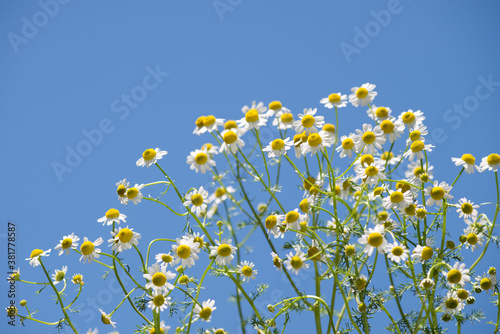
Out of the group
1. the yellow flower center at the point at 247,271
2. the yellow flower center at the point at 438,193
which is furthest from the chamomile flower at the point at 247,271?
the yellow flower center at the point at 438,193

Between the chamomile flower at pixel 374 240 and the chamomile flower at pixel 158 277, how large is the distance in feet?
1.67

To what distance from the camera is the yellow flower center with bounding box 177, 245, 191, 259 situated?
139 centimetres

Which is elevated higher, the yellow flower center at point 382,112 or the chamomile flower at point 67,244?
the yellow flower center at point 382,112

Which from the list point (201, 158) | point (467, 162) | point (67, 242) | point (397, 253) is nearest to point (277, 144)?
point (201, 158)

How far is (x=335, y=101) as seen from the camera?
156 centimetres

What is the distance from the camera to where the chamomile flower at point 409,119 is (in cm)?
150

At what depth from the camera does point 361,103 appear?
1.55 meters

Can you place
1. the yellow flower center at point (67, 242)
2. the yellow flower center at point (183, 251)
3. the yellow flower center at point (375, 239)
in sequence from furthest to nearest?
1. the yellow flower center at point (67, 242)
2. the yellow flower center at point (183, 251)
3. the yellow flower center at point (375, 239)

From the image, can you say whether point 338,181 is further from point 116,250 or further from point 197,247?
point 116,250

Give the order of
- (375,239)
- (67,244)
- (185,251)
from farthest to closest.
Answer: (67,244) < (185,251) < (375,239)

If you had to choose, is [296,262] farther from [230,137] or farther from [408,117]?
[408,117]

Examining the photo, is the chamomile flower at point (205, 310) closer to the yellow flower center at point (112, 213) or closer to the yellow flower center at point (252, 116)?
the yellow flower center at point (112, 213)

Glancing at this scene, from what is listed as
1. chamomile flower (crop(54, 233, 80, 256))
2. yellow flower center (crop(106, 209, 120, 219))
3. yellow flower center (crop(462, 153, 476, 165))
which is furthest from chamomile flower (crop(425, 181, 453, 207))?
chamomile flower (crop(54, 233, 80, 256))

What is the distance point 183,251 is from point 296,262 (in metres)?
0.31
